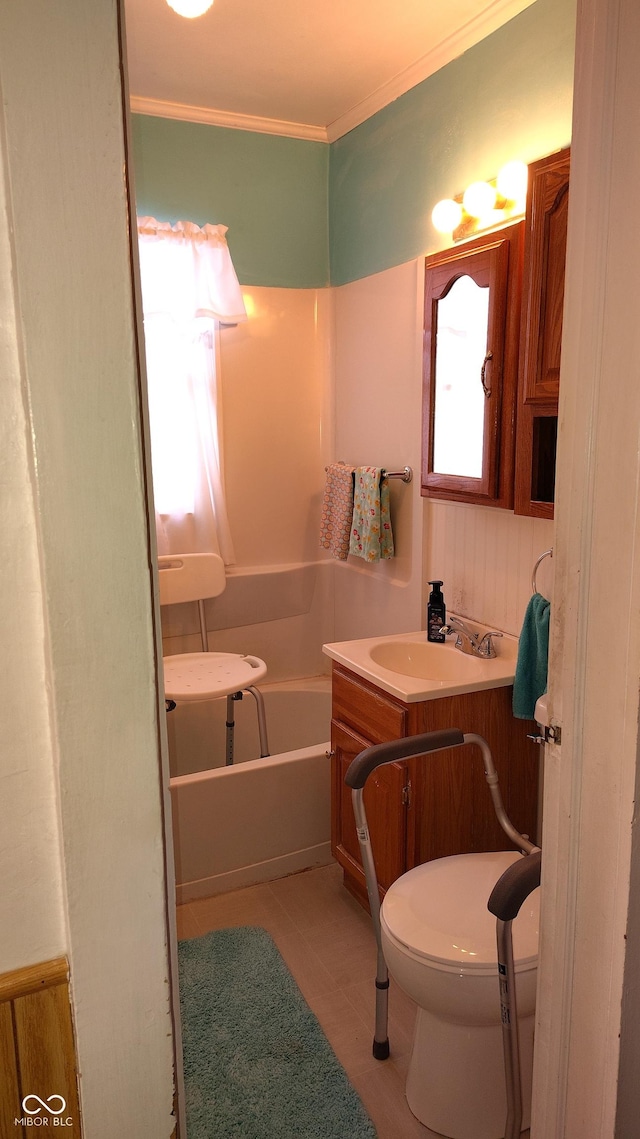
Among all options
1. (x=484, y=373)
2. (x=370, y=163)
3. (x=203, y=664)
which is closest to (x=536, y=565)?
(x=484, y=373)

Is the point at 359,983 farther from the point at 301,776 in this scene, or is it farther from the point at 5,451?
the point at 5,451

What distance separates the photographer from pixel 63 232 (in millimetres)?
649

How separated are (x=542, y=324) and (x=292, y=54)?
1.33 m

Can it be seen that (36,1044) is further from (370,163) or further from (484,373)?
(370,163)

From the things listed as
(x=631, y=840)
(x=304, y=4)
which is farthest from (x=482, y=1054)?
(x=304, y=4)

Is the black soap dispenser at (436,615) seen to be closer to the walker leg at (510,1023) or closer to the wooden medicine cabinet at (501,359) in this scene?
the wooden medicine cabinet at (501,359)

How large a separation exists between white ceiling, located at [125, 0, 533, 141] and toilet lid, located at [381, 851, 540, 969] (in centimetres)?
209

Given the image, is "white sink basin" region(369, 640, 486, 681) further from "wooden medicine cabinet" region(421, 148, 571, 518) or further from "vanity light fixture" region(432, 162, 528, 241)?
"vanity light fixture" region(432, 162, 528, 241)

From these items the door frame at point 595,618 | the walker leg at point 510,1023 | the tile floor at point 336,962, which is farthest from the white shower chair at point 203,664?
the door frame at point 595,618

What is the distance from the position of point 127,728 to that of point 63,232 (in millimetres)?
429

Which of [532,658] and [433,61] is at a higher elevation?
[433,61]

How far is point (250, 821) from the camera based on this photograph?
97.7 inches

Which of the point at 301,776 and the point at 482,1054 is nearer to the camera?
the point at 482,1054

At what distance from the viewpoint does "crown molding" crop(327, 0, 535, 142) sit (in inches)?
81.4
